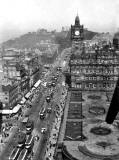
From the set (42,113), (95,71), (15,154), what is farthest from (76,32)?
(15,154)

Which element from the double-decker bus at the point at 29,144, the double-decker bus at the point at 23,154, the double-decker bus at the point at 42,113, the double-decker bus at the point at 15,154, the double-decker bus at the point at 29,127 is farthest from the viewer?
the double-decker bus at the point at 42,113

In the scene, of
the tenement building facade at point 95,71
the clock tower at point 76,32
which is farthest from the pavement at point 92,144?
the clock tower at point 76,32

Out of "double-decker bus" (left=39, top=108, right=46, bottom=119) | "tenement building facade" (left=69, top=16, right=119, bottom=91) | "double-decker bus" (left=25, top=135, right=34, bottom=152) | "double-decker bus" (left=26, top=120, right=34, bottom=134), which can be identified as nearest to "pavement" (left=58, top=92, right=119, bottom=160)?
"double-decker bus" (left=25, top=135, right=34, bottom=152)

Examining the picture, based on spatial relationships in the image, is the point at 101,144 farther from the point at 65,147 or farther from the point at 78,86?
the point at 78,86

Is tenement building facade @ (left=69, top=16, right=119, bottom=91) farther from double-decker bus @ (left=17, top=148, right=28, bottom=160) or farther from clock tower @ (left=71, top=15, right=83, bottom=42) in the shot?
double-decker bus @ (left=17, top=148, right=28, bottom=160)

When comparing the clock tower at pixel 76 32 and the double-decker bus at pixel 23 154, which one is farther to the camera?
the clock tower at pixel 76 32

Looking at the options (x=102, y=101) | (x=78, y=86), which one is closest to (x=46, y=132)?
(x=102, y=101)

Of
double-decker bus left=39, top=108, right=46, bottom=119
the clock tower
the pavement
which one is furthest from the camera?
the clock tower

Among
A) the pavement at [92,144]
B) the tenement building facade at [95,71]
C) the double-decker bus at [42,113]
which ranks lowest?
the double-decker bus at [42,113]

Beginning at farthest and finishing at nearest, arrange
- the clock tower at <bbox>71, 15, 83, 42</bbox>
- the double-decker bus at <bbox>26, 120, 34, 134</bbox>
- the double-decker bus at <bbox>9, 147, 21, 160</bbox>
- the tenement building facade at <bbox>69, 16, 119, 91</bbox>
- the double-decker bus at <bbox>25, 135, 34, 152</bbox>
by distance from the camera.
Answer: the clock tower at <bbox>71, 15, 83, 42</bbox>
the tenement building facade at <bbox>69, 16, 119, 91</bbox>
the double-decker bus at <bbox>26, 120, 34, 134</bbox>
the double-decker bus at <bbox>25, 135, 34, 152</bbox>
the double-decker bus at <bbox>9, 147, 21, 160</bbox>

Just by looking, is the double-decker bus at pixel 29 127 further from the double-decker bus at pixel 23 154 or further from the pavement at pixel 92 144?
the double-decker bus at pixel 23 154

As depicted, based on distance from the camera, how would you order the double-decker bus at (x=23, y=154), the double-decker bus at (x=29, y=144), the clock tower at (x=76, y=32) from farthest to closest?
the clock tower at (x=76, y=32), the double-decker bus at (x=29, y=144), the double-decker bus at (x=23, y=154)

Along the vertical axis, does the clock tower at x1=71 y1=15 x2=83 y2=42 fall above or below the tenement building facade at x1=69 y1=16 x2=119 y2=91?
above
